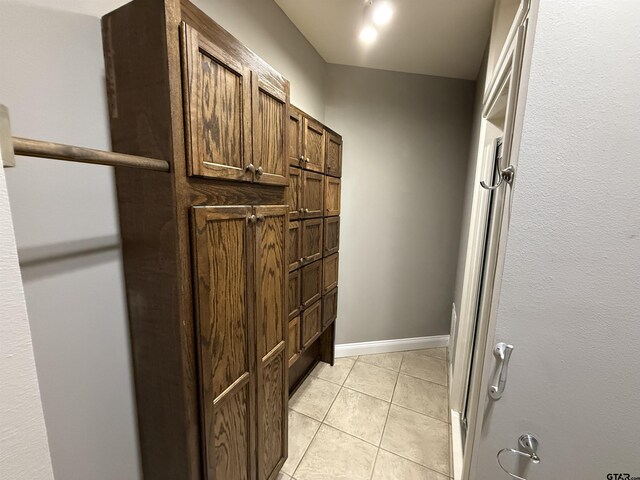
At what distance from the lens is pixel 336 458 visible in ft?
5.36

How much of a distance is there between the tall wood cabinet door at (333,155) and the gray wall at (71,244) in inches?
55.2

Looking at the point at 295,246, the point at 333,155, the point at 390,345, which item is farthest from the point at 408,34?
the point at 390,345

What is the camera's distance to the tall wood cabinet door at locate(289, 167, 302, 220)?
1.67 meters

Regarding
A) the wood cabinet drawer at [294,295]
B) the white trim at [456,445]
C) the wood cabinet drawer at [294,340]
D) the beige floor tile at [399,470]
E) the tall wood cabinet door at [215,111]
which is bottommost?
the beige floor tile at [399,470]

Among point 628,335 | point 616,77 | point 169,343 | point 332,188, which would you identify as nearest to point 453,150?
point 332,188

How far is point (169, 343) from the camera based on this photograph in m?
0.86

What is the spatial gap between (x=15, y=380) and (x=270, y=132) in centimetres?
102

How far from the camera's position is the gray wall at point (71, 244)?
2.31 feet

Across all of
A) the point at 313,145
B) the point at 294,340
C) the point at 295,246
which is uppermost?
the point at 313,145

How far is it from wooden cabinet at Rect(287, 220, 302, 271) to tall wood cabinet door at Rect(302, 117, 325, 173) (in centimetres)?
42

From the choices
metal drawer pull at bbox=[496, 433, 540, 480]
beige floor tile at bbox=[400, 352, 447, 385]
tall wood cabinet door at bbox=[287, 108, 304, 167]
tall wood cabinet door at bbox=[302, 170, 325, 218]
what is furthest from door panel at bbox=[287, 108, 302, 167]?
beige floor tile at bbox=[400, 352, 447, 385]

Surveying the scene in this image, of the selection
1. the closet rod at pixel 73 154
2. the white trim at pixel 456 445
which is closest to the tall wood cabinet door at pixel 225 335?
the closet rod at pixel 73 154

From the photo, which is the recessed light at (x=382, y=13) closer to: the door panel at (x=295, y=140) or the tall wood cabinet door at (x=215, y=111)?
the door panel at (x=295, y=140)

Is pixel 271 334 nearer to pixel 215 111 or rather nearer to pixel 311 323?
pixel 311 323
